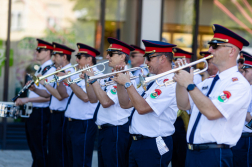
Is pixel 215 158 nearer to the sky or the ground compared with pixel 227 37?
nearer to the ground

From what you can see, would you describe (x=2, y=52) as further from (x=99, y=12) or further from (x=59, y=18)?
(x=99, y=12)

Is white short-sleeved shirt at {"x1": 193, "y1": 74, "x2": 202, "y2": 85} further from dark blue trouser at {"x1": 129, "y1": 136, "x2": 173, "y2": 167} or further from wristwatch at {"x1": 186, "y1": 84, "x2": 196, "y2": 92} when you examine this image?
wristwatch at {"x1": 186, "y1": 84, "x2": 196, "y2": 92}

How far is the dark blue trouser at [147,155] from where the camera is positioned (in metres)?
3.56

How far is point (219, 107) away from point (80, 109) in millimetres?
2718

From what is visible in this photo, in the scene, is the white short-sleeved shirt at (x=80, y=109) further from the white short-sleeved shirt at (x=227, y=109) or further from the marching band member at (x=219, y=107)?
the white short-sleeved shirt at (x=227, y=109)

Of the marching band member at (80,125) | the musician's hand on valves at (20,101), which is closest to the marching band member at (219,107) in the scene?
the marching band member at (80,125)

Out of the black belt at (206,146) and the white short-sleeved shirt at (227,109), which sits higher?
the white short-sleeved shirt at (227,109)

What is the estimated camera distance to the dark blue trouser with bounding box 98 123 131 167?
169 inches

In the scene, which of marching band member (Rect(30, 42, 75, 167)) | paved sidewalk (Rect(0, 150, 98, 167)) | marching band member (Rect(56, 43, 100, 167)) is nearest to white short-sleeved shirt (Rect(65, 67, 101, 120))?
marching band member (Rect(56, 43, 100, 167))

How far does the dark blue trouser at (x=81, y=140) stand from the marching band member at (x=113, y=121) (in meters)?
0.51

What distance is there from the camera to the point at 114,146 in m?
4.31

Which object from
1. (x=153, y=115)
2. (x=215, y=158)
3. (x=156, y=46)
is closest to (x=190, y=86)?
(x=215, y=158)

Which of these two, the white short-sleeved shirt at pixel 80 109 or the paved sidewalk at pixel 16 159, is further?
the paved sidewalk at pixel 16 159

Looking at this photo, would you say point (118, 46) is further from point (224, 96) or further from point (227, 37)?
point (224, 96)
